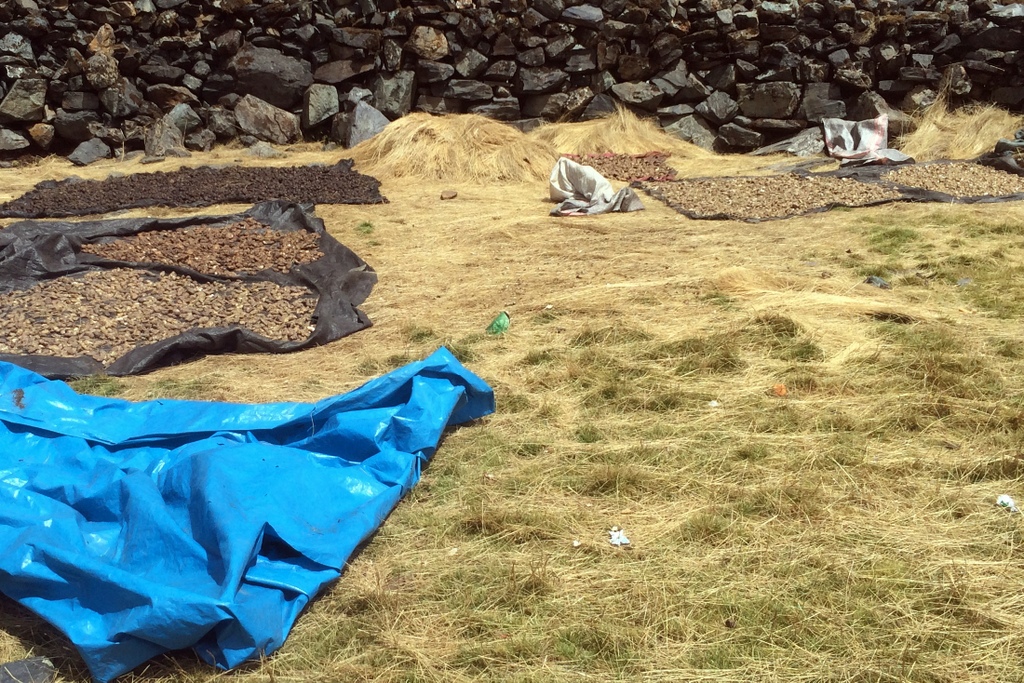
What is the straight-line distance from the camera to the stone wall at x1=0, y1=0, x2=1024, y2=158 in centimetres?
1073

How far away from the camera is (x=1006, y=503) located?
2781 mm

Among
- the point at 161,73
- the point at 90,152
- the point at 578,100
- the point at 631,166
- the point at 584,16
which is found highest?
the point at 584,16

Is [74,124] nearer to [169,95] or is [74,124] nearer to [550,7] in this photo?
[169,95]

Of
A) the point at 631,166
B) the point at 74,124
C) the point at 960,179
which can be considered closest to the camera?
the point at 960,179

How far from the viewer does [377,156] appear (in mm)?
9422

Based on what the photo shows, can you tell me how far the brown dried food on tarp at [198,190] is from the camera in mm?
7723

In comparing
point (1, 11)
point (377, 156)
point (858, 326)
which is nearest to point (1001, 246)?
point (858, 326)

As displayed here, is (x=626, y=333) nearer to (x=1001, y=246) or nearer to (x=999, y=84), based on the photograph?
(x=1001, y=246)

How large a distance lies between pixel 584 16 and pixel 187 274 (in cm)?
720

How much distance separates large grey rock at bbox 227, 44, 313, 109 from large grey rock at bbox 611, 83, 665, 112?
153 inches

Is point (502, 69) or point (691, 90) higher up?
point (502, 69)

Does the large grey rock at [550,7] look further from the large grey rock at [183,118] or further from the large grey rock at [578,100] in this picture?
the large grey rock at [183,118]

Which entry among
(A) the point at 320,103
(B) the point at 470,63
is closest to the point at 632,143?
(B) the point at 470,63

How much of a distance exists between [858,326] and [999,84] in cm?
847
